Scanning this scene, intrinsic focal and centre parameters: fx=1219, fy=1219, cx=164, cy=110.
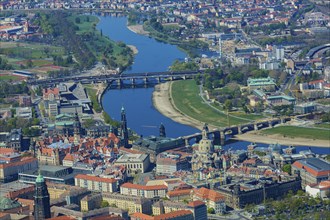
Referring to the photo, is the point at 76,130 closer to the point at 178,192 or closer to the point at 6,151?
the point at 6,151

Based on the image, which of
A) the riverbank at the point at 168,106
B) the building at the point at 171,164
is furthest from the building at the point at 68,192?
the riverbank at the point at 168,106

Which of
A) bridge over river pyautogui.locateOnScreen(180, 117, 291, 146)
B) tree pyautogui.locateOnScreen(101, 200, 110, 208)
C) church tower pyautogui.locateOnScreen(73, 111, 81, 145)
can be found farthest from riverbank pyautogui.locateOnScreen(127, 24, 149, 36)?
tree pyautogui.locateOnScreen(101, 200, 110, 208)

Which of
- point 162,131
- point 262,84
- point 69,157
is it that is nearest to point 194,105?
point 262,84

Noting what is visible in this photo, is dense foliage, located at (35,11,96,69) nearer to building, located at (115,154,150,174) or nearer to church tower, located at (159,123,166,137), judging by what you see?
church tower, located at (159,123,166,137)

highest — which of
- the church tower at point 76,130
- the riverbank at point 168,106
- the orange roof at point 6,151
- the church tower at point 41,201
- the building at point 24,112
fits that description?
the church tower at point 41,201

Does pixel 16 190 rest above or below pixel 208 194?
below

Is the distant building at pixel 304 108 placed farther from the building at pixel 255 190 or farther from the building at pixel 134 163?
the building at pixel 255 190
